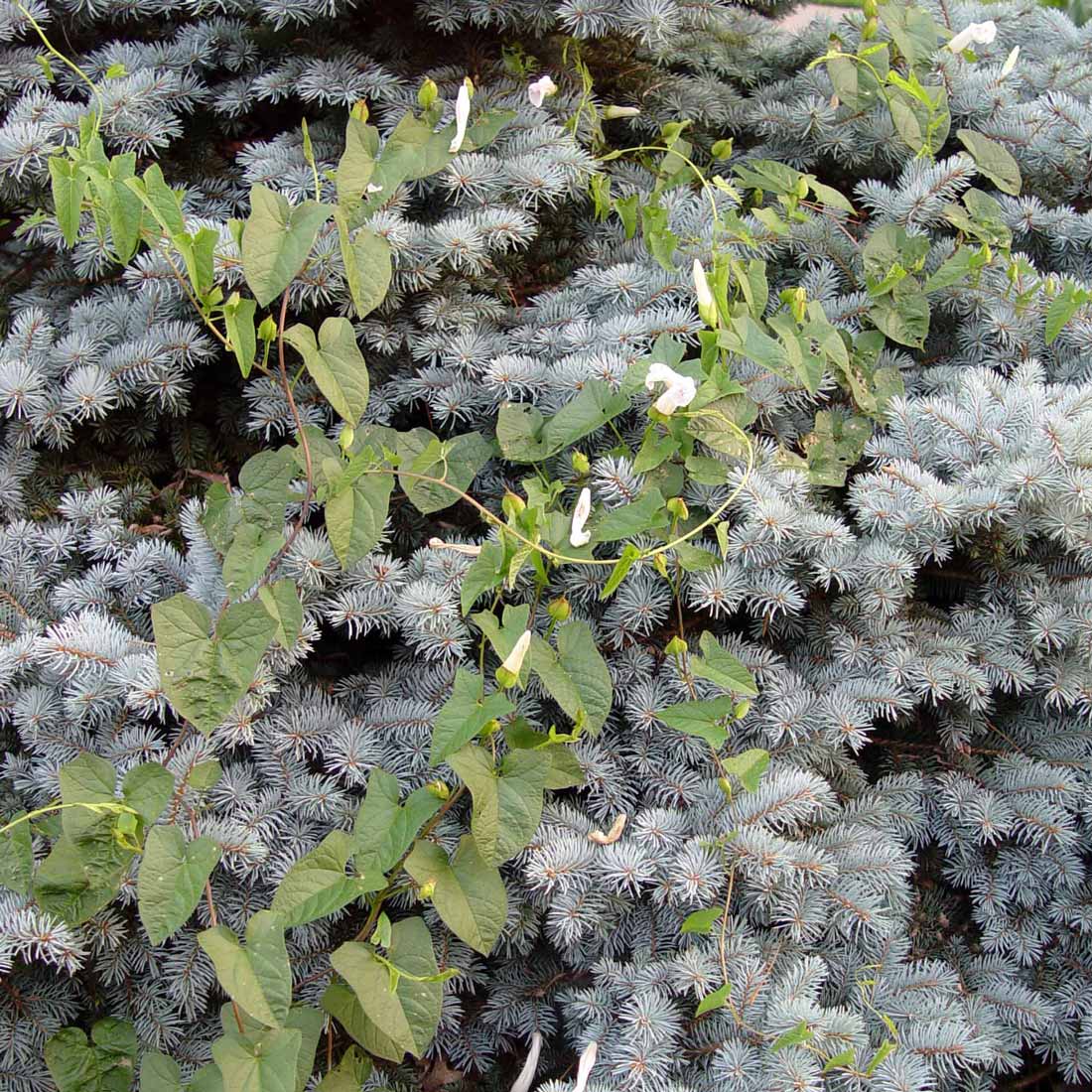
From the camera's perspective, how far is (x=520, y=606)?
43.9 inches

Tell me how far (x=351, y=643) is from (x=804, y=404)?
28.4 inches

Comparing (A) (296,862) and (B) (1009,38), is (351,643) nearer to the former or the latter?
(A) (296,862)

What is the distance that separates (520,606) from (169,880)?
0.45m

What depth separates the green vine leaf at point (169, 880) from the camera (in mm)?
896

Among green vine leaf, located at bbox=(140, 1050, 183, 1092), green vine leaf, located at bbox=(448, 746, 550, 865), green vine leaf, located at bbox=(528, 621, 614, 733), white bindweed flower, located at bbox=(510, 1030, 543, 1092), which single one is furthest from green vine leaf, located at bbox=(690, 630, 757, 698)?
green vine leaf, located at bbox=(140, 1050, 183, 1092)

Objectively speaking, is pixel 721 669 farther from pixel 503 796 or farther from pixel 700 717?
pixel 503 796

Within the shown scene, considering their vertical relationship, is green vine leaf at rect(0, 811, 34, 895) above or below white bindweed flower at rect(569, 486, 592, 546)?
below

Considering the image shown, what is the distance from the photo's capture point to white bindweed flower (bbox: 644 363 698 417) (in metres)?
1.09

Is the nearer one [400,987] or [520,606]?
[400,987]

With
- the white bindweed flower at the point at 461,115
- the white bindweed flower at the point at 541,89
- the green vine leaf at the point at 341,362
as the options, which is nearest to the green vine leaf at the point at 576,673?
the green vine leaf at the point at 341,362

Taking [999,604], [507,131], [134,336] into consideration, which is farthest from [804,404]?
[134,336]

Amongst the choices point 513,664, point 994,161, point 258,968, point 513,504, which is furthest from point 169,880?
point 994,161

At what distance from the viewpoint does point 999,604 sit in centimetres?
132

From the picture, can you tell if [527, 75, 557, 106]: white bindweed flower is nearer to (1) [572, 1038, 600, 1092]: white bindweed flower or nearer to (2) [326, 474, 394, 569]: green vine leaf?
(2) [326, 474, 394, 569]: green vine leaf
